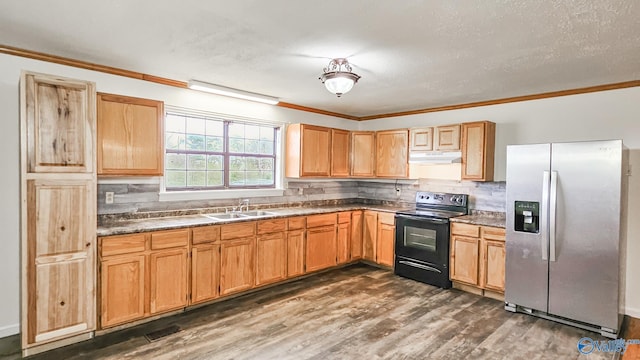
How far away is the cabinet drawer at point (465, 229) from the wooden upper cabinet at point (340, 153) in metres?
1.88

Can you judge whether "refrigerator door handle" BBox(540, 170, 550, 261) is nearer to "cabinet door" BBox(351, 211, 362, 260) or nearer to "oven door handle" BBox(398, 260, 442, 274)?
"oven door handle" BBox(398, 260, 442, 274)

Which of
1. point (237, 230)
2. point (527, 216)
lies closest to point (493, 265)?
point (527, 216)

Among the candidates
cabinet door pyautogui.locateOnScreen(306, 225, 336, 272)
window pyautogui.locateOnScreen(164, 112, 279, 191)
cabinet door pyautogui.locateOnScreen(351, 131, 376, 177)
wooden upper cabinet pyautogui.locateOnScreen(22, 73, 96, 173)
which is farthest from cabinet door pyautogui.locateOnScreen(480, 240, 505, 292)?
wooden upper cabinet pyautogui.locateOnScreen(22, 73, 96, 173)

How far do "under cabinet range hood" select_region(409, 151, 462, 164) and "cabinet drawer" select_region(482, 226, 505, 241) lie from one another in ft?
3.19

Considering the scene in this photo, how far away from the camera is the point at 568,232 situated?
11.0 feet

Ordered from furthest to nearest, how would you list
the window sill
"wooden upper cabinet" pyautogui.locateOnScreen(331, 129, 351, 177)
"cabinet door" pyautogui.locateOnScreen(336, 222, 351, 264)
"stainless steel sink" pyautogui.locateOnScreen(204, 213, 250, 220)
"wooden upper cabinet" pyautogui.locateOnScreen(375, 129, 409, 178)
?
1. "wooden upper cabinet" pyautogui.locateOnScreen(331, 129, 351, 177)
2. "wooden upper cabinet" pyautogui.locateOnScreen(375, 129, 409, 178)
3. "cabinet door" pyautogui.locateOnScreen(336, 222, 351, 264)
4. "stainless steel sink" pyautogui.locateOnScreen(204, 213, 250, 220)
5. the window sill

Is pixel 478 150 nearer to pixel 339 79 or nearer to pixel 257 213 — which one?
pixel 339 79

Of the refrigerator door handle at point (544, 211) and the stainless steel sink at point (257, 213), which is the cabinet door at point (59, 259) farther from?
the refrigerator door handle at point (544, 211)

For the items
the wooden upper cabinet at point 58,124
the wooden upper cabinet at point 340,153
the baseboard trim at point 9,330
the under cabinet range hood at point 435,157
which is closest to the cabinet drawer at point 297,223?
the wooden upper cabinet at point 340,153

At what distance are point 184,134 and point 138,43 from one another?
5.08 feet

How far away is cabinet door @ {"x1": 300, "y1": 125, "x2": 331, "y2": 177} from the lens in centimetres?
496

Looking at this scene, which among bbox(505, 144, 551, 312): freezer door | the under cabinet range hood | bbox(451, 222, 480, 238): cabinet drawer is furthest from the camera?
the under cabinet range hood

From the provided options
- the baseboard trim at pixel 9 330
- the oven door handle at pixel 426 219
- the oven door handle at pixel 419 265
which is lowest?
the baseboard trim at pixel 9 330

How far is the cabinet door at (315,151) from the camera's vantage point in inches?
195
